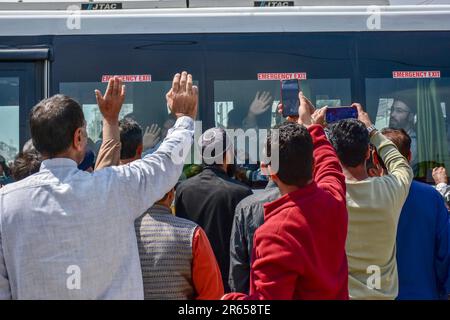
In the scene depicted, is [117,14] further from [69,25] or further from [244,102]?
[244,102]

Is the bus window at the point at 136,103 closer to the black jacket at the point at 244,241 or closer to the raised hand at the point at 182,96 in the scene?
the black jacket at the point at 244,241

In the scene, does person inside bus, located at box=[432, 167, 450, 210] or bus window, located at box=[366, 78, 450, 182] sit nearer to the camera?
person inside bus, located at box=[432, 167, 450, 210]

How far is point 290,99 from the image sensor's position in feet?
11.8

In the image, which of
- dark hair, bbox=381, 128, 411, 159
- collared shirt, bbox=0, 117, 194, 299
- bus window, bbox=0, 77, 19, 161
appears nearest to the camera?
collared shirt, bbox=0, 117, 194, 299

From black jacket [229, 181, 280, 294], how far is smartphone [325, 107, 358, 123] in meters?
0.59

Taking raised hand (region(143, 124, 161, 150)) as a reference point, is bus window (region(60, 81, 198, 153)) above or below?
above

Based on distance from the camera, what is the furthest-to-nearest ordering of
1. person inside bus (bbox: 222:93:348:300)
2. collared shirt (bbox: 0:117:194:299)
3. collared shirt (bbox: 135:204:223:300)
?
collared shirt (bbox: 135:204:223:300), person inside bus (bbox: 222:93:348:300), collared shirt (bbox: 0:117:194:299)

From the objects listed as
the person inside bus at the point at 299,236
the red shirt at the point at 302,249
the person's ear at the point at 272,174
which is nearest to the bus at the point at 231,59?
the person's ear at the point at 272,174

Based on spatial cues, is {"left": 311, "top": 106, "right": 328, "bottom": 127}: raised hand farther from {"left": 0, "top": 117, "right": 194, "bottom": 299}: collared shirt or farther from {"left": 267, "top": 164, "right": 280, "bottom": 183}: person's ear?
{"left": 0, "top": 117, "right": 194, "bottom": 299}: collared shirt

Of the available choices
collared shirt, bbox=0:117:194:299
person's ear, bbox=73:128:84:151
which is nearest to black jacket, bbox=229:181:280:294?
collared shirt, bbox=0:117:194:299

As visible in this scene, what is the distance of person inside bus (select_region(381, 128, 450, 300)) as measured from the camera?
12.1 ft

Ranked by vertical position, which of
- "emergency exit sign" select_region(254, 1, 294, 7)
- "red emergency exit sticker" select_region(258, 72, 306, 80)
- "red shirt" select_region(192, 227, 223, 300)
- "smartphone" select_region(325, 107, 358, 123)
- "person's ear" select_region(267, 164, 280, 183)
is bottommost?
"red shirt" select_region(192, 227, 223, 300)

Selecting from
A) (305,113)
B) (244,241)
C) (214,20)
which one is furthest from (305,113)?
(214,20)

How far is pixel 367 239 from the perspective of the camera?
11.0 ft
